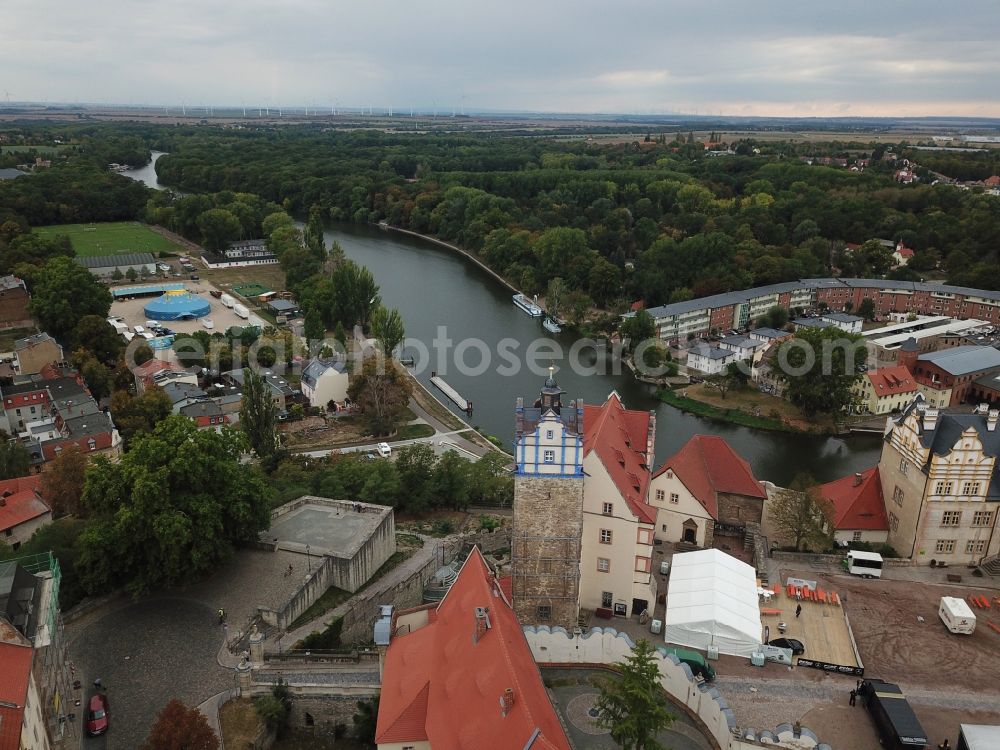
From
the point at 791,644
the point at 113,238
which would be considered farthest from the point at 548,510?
the point at 113,238

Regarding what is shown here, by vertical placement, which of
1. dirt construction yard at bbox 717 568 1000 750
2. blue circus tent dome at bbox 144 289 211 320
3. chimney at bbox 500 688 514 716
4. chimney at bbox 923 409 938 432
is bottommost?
blue circus tent dome at bbox 144 289 211 320

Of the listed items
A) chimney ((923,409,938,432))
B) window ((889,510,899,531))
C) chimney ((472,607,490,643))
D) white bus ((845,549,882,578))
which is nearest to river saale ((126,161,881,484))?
window ((889,510,899,531))

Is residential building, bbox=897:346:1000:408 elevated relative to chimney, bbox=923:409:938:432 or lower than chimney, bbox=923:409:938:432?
lower

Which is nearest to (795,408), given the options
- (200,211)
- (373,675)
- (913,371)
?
(913,371)

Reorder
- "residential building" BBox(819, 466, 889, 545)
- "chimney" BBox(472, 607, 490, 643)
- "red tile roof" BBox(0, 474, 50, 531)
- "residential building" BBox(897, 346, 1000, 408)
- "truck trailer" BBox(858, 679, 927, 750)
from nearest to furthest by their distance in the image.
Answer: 1. "chimney" BBox(472, 607, 490, 643)
2. "truck trailer" BBox(858, 679, 927, 750)
3. "residential building" BBox(819, 466, 889, 545)
4. "red tile roof" BBox(0, 474, 50, 531)
5. "residential building" BBox(897, 346, 1000, 408)

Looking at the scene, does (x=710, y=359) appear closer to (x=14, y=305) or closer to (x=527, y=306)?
(x=527, y=306)

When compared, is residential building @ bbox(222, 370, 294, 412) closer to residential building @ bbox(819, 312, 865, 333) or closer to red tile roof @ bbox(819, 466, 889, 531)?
red tile roof @ bbox(819, 466, 889, 531)

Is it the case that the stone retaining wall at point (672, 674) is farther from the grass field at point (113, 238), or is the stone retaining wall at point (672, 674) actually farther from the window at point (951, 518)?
the grass field at point (113, 238)

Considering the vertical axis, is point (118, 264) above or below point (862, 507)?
below
